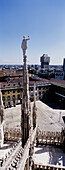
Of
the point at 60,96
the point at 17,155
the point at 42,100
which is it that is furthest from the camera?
the point at 42,100

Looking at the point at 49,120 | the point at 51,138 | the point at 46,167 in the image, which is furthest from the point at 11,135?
the point at 49,120

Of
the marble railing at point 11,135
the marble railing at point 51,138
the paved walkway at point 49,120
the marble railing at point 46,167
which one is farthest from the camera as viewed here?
the paved walkway at point 49,120

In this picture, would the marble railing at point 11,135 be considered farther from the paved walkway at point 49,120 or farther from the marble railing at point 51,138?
the paved walkway at point 49,120

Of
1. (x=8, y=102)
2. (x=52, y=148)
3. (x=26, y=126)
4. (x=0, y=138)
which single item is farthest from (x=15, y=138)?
(x=8, y=102)

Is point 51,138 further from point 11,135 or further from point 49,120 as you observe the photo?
point 49,120

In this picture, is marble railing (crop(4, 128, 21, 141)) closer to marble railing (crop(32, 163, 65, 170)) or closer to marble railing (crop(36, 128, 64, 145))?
marble railing (crop(36, 128, 64, 145))

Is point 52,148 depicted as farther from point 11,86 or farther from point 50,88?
point 50,88

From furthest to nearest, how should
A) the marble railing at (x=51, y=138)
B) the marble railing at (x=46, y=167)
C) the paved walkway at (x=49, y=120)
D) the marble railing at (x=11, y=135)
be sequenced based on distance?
1. the paved walkway at (x=49, y=120)
2. the marble railing at (x=11, y=135)
3. the marble railing at (x=51, y=138)
4. the marble railing at (x=46, y=167)

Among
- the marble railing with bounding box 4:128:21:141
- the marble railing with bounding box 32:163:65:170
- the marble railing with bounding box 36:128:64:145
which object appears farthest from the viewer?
the marble railing with bounding box 4:128:21:141

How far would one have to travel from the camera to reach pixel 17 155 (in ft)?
26.2

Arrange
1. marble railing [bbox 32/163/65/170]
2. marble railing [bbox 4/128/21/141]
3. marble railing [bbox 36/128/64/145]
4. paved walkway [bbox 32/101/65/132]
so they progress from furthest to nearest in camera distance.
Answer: paved walkway [bbox 32/101/65/132] → marble railing [bbox 4/128/21/141] → marble railing [bbox 36/128/64/145] → marble railing [bbox 32/163/65/170]

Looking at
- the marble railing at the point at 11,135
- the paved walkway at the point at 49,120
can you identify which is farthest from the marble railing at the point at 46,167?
the paved walkway at the point at 49,120

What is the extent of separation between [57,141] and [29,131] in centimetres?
917

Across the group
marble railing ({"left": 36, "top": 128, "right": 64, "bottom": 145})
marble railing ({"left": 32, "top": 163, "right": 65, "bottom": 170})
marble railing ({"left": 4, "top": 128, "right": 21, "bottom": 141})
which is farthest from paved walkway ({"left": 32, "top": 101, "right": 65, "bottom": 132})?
marble railing ({"left": 32, "top": 163, "right": 65, "bottom": 170})
